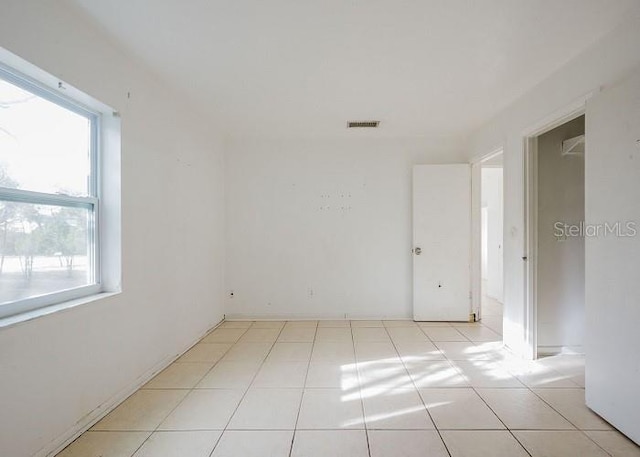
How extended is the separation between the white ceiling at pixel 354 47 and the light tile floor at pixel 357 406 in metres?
2.59

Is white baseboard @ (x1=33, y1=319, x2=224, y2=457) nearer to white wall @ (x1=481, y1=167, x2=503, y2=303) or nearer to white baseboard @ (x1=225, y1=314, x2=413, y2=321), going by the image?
white baseboard @ (x1=225, y1=314, x2=413, y2=321)

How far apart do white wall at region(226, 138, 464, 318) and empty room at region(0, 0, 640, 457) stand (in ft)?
1.41

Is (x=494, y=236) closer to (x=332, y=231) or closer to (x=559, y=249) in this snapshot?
(x=559, y=249)

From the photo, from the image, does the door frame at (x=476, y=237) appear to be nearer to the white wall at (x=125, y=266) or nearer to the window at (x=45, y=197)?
the white wall at (x=125, y=266)

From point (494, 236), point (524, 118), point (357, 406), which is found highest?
point (524, 118)

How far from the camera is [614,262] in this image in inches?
75.7

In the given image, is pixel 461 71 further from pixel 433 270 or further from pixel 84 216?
pixel 84 216

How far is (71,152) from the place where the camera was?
2033 millimetres

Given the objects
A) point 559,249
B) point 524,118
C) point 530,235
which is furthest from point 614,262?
point 524,118

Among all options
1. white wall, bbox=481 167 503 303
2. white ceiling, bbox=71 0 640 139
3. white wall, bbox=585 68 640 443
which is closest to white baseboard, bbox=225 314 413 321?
white wall, bbox=585 68 640 443

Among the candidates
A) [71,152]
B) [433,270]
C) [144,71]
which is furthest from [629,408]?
[144,71]

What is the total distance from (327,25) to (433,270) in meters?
3.32

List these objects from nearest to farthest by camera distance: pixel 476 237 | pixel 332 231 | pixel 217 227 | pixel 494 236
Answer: pixel 217 227
pixel 476 237
pixel 332 231
pixel 494 236

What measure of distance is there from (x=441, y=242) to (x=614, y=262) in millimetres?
2326
